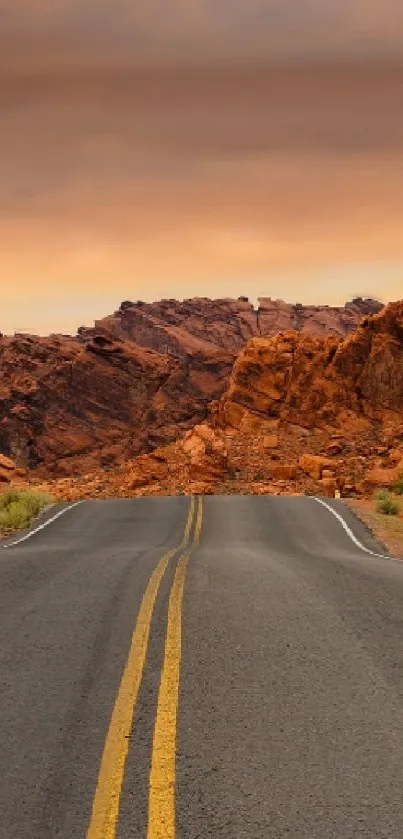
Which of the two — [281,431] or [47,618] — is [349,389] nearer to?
[281,431]

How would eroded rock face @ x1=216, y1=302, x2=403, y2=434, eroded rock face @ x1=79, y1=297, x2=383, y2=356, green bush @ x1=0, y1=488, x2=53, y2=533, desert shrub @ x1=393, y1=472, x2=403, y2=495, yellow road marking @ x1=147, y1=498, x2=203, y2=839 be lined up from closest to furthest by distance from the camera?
yellow road marking @ x1=147, y1=498, x2=203, y2=839 → green bush @ x1=0, y1=488, x2=53, y2=533 → desert shrub @ x1=393, y1=472, x2=403, y2=495 → eroded rock face @ x1=216, y1=302, x2=403, y2=434 → eroded rock face @ x1=79, y1=297, x2=383, y2=356

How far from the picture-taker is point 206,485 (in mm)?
40812

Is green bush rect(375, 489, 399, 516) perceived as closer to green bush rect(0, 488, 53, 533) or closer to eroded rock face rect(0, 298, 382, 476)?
green bush rect(0, 488, 53, 533)

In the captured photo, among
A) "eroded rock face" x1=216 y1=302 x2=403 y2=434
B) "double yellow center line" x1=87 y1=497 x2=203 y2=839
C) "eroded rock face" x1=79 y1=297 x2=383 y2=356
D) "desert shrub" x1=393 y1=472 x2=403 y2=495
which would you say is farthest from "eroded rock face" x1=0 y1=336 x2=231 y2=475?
"double yellow center line" x1=87 y1=497 x2=203 y2=839

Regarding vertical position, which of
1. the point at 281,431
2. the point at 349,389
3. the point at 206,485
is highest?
the point at 349,389

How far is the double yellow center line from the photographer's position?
11.5 ft

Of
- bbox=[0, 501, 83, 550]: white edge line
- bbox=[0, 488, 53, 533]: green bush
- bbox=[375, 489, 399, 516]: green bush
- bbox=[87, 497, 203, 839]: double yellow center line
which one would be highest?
bbox=[87, 497, 203, 839]: double yellow center line

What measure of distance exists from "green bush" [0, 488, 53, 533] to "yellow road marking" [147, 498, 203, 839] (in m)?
17.2

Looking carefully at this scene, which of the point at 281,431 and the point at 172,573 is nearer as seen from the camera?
the point at 172,573

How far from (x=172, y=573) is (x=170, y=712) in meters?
5.31

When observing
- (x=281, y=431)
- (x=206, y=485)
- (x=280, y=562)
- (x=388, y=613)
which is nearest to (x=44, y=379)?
(x=281, y=431)

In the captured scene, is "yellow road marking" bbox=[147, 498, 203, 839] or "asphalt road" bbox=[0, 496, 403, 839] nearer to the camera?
"yellow road marking" bbox=[147, 498, 203, 839]

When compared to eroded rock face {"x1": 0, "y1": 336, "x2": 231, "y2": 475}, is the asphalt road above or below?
below

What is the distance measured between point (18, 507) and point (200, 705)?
69.0ft
